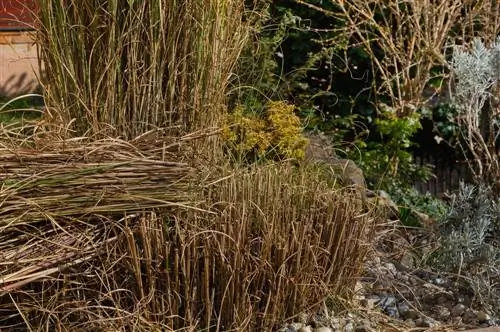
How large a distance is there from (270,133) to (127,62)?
1272 mm


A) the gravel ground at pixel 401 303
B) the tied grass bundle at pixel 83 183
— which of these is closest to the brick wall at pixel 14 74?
the gravel ground at pixel 401 303

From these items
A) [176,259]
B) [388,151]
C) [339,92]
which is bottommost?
[388,151]

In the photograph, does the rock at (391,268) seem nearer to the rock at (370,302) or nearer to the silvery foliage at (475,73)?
the rock at (370,302)

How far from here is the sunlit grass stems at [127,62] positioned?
468 cm

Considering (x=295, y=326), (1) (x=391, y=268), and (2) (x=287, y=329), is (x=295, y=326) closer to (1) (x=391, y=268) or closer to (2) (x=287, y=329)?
(2) (x=287, y=329)

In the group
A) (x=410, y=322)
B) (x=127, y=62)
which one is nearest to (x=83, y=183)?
(x=127, y=62)

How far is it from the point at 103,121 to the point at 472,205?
85.1 inches

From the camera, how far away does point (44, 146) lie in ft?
13.7

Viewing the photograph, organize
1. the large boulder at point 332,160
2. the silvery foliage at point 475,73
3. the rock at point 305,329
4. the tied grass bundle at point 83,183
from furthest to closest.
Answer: the large boulder at point 332,160
the silvery foliage at point 475,73
the rock at point 305,329
the tied grass bundle at point 83,183

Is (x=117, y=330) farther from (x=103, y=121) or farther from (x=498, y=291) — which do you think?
(x=498, y=291)

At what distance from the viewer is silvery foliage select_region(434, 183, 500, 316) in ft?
15.6

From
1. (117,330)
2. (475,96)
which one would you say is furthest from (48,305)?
(475,96)

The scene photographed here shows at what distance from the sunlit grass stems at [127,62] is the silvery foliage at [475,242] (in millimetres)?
1504

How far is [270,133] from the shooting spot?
5707 millimetres
